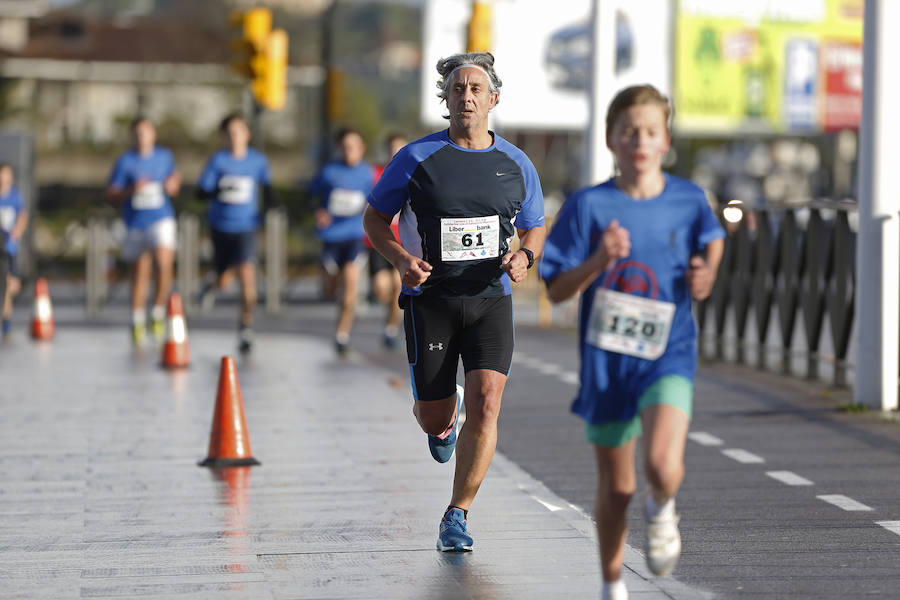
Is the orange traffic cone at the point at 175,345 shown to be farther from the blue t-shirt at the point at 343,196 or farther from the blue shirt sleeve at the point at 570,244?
the blue shirt sleeve at the point at 570,244

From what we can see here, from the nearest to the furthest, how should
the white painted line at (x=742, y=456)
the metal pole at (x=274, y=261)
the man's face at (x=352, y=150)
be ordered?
the white painted line at (x=742, y=456), the man's face at (x=352, y=150), the metal pole at (x=274, y=261)

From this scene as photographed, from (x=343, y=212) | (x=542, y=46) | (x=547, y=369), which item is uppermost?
(x=542, y=46)

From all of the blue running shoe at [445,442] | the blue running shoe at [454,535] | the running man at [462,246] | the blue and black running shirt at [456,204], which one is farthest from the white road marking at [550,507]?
the blue and black running shirt at [456,204]

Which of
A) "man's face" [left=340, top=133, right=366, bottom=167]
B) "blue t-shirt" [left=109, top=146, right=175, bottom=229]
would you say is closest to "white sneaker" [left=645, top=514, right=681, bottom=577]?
"man's face" [left=340, top=133, right=366, bottom=167]

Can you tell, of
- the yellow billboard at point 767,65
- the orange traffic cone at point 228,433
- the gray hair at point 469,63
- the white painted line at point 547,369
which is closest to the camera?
the gray hair at point 469,63

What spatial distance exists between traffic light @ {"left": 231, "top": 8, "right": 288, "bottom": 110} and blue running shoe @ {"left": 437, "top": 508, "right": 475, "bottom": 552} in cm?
1749

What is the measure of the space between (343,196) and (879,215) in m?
6.32

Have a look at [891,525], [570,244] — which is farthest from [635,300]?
[891,525]

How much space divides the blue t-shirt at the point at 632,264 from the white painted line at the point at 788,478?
3304 millimetres

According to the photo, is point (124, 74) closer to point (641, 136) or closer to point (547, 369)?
point (547, 369)

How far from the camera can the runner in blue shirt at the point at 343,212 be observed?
53.1ft

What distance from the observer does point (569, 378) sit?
14180 millimetres

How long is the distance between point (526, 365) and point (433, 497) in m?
7.11

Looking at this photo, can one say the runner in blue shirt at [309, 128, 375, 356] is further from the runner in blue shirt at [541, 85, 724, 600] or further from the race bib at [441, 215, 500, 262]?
the runner in blue shirt at [541, 85, 724, 600]
